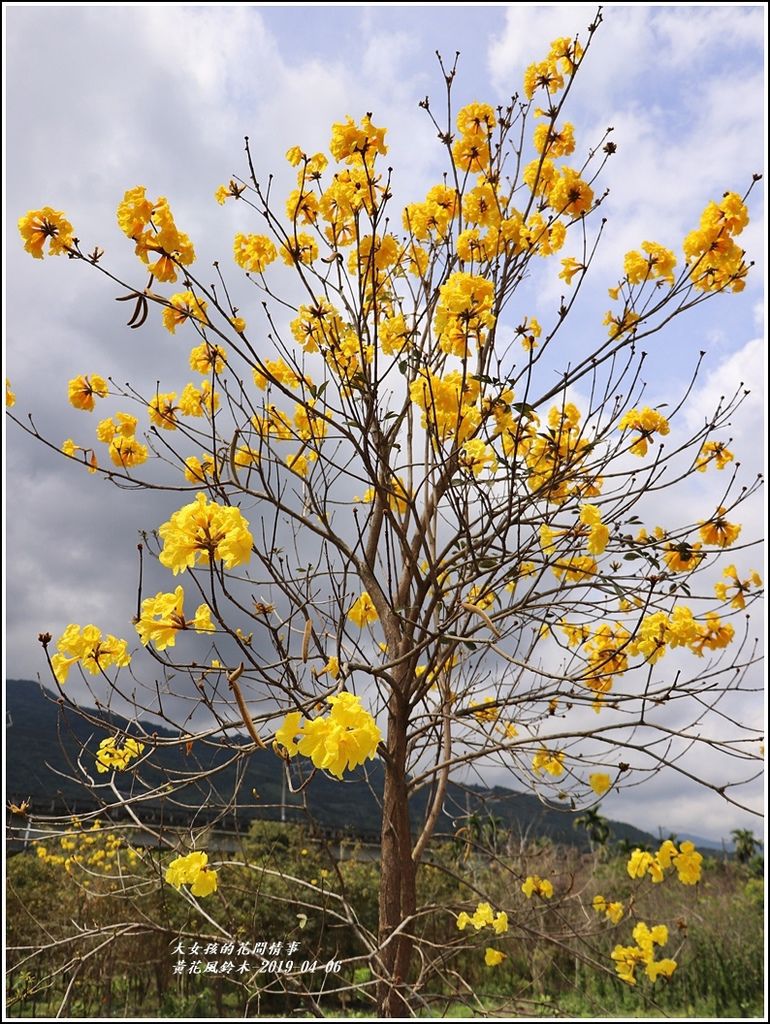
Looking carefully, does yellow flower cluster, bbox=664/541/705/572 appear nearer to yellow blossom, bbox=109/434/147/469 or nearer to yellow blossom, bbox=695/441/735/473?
yellow blossom, bbox=695/441/735/473

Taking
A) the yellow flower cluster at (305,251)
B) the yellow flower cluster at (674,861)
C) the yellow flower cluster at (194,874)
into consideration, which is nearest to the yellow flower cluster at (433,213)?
the yellow flower cluster at (305,251)

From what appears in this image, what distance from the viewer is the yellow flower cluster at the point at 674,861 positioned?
395cm

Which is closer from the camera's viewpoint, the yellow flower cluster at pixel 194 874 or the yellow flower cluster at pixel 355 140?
the yellow flower cluster at pixel 194 874

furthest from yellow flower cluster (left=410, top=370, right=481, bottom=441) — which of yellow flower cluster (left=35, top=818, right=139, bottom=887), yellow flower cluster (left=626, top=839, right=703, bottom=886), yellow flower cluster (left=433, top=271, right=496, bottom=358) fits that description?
yellow flower cluster (left=35, top=818, right=139, bottom=887)

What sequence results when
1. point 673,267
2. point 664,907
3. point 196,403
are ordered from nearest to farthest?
point 673,267 < point 196,403 < point 664,907

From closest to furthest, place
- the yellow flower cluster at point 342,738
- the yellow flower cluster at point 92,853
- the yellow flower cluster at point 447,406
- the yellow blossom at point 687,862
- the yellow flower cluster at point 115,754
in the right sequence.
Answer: the yellow flower cluster at point 342,738 < the yellow flower cluster at point 447,406 < the yellow flower cluster at point 115,754 < the yellow blossom at point 687,862 < the yellow flower cluster at point 92,853

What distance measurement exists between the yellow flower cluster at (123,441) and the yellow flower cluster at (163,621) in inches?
54.3

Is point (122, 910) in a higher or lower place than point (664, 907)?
higher

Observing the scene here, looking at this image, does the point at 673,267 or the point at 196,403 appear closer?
the point at 673,267

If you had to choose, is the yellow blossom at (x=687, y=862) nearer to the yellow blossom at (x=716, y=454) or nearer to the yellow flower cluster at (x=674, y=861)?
the yellow flower cluster at (x=674, y=861)

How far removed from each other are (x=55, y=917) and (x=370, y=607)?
5.72 meters

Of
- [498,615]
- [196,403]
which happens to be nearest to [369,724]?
[498,615]

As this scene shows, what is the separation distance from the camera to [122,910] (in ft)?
20.8

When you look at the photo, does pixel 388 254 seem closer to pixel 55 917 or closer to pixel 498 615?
pixel 498 615
